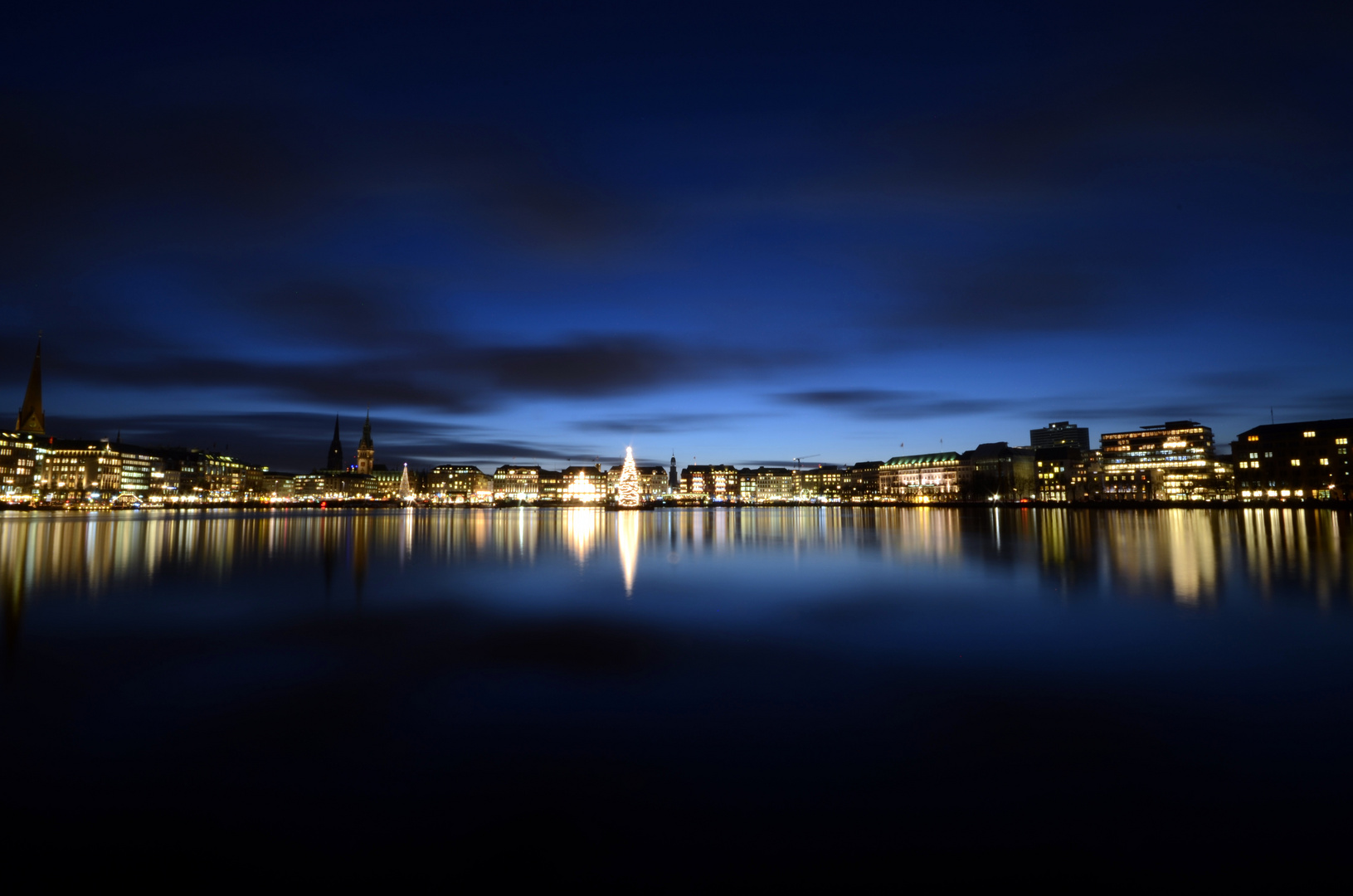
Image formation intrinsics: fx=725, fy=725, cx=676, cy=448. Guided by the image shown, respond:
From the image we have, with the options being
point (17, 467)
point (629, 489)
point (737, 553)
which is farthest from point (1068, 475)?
point (17, 467)

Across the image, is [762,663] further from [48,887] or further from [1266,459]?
[1266,459]

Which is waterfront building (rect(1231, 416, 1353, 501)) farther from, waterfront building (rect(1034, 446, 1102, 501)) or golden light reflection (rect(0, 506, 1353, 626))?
golden light reflection (rect(0, 506, 1353, 626))

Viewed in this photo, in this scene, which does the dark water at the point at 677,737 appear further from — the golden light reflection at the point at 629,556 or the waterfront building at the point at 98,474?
the waterfront building at the point at 98,474

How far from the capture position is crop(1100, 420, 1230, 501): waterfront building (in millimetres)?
146750

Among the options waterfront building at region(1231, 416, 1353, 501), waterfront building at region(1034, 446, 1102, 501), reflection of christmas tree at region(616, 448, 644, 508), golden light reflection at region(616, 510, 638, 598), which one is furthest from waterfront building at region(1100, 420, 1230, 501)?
golden light reflection at region(616, 510, 638, 598)

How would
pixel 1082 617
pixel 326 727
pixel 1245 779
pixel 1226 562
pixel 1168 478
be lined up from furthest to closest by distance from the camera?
pixel 1168 478 < pixel 1226 562 < pixel 1082 617 < pixel 326 727 < pixel 1245 779

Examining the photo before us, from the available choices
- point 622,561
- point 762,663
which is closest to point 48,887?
point 762,663

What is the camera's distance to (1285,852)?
5.12 m

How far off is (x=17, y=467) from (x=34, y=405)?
26986mm

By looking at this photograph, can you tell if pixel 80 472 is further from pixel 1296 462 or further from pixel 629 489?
pixel 1296 462

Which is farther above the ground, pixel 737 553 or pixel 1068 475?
pixel 1068 475

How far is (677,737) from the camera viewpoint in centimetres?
745

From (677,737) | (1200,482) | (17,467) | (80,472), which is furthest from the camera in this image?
(80,472)

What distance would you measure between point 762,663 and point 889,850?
5.52 meters
